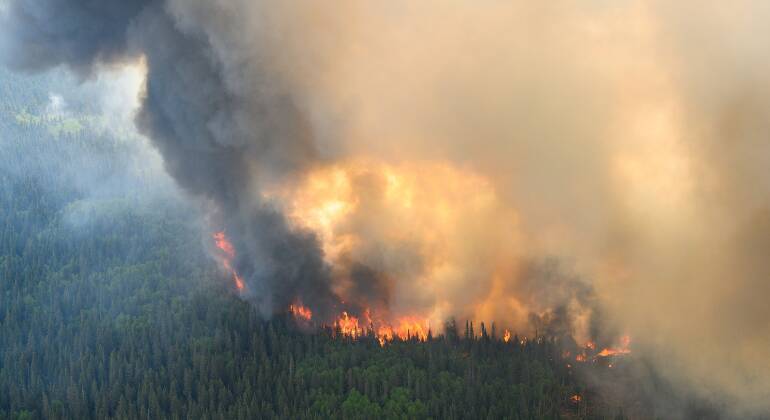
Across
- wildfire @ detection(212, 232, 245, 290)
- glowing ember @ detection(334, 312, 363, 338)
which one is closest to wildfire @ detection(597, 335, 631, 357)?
glowing ember @ detection(334, 312, 363, 338)

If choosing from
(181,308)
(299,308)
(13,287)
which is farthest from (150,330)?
(13,287)

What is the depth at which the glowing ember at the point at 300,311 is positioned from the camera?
14975 centimetres

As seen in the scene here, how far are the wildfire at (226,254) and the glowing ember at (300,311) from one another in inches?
672

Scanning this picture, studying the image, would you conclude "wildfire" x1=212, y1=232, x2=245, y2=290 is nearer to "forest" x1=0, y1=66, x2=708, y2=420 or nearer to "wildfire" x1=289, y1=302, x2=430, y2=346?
"forest" x1=0, y1=66, x2=708, y2=420

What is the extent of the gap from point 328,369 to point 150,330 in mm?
35136

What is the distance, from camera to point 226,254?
176500 mm

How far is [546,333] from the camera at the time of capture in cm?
13900

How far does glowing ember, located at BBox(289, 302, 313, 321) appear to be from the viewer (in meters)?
150

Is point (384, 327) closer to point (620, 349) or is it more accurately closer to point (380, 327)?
point (380, 327)

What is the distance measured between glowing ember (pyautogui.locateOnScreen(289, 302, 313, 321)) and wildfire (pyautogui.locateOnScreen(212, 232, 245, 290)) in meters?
17.1

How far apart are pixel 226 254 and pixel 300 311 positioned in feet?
98.6

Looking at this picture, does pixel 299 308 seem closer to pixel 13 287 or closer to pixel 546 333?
pixel 546 333

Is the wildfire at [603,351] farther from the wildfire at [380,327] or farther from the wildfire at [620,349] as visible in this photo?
the wildfire at [380,327]

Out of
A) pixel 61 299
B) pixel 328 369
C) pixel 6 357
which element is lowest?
pixel 328 369
